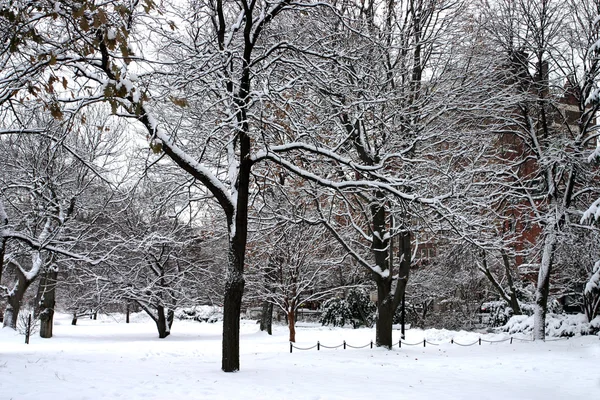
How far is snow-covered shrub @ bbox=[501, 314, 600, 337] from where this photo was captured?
19.0 meters

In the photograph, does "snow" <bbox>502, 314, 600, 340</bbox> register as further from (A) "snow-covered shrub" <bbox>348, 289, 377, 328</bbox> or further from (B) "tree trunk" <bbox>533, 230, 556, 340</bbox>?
(A) "snow-covered shrub" <bbox>348, 289, 377, 328</bbox>

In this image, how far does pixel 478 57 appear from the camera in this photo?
51.3 feet

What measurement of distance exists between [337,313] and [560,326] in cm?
1328

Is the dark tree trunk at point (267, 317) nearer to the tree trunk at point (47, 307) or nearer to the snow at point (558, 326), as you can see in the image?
the tree trunk at point (47, 307)

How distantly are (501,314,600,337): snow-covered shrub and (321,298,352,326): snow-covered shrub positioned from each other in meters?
11.0

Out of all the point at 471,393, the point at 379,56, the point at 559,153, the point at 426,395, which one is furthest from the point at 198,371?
the point at 559,153

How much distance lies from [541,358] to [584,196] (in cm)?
928

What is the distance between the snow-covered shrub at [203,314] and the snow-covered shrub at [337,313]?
817cm

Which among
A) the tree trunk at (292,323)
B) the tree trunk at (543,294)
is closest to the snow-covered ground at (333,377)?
the tree trunk at (543,294)

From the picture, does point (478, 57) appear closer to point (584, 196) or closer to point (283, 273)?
point (584, 196)

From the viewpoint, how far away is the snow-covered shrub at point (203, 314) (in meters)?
35.4

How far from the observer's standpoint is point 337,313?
1194 inches

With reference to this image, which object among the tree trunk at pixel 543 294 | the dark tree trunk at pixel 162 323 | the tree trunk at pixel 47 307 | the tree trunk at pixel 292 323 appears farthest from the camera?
the dark tree trunk at pixel 162 323

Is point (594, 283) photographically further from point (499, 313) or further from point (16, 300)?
point (16, 300)
